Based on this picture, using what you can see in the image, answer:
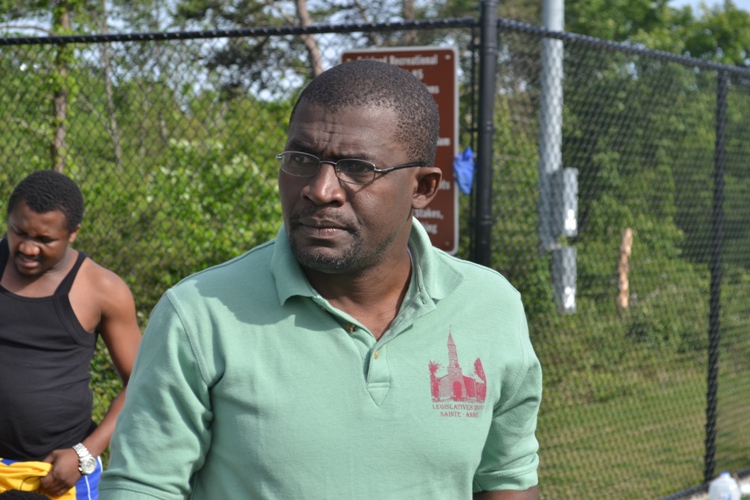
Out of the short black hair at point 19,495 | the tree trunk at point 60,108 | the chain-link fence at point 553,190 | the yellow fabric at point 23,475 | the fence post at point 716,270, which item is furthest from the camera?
the fence post at point 716,270

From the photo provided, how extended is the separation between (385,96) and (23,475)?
7.44ft

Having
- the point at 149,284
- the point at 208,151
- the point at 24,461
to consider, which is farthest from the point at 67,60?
the point at 24,461

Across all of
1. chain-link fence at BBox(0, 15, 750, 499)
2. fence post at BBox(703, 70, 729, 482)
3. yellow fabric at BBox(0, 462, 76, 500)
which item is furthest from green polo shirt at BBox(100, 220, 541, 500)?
fence post at BBox(703, 70, 729, 482)

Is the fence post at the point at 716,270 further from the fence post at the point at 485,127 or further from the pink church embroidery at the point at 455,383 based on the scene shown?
the pink church embroidery at the point at 455,383

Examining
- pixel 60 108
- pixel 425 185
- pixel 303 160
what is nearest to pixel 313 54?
pixel 60 108

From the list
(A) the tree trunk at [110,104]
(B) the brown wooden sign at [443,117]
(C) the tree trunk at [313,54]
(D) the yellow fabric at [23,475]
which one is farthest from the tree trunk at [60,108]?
(D) the yellow fabric at [23,475]

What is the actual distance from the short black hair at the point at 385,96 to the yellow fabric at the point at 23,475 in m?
2.12

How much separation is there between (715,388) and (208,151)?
3.62m

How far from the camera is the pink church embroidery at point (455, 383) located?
1839 mm

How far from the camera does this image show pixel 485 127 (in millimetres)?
4484

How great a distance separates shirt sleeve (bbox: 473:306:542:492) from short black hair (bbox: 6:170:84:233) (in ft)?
7.36

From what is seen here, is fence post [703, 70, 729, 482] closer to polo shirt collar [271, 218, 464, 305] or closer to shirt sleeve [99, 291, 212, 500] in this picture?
polo shirt collar [271, 218, 464, 305]

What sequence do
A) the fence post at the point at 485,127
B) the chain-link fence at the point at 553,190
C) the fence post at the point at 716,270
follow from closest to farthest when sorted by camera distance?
the fence post at the point at 485,127, the chain-link fence at the point at 553,190, the fence post at the point at 716,270

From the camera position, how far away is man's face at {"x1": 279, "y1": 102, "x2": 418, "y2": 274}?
184 centimetres
